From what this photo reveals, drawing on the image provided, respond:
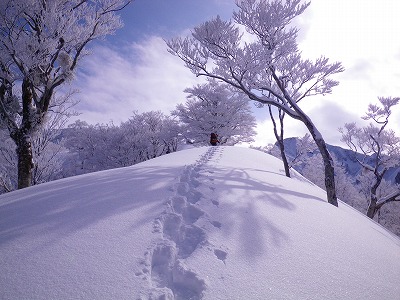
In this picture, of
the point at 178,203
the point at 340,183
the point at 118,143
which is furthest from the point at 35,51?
the point at 340,183

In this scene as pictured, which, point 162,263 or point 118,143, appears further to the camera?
point 118,143

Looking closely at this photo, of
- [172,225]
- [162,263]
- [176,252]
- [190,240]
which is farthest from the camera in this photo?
[172,225]

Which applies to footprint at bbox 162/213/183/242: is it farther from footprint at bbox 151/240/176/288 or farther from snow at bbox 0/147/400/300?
footprint at bbox 151/240/176/288

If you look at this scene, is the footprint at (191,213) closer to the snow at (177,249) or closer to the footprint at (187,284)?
the snow at (177,249)

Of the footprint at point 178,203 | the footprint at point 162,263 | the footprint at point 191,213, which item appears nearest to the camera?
the footprint at point 162,263

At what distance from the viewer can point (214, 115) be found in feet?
58.3

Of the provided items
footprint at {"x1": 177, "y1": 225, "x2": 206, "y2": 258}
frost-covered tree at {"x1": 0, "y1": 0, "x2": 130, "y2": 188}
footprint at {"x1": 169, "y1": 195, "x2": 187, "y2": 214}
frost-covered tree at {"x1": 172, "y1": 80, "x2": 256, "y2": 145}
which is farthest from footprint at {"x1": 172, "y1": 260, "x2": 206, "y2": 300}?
frost-covered tree at {"x1": 172, "y1": 80, "x2": 256, "y2": 145}

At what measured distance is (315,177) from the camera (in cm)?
2536

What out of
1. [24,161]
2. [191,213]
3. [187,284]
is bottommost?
[187,284]

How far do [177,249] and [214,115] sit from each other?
1636 centimetres

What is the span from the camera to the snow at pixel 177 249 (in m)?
1.46

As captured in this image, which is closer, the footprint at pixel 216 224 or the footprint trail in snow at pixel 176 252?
the footprint trail in snow at pixel 176 252

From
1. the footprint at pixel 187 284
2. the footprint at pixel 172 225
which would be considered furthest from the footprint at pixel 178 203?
the footprint at pixel 187 284

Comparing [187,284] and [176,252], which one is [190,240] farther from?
[187,284]
